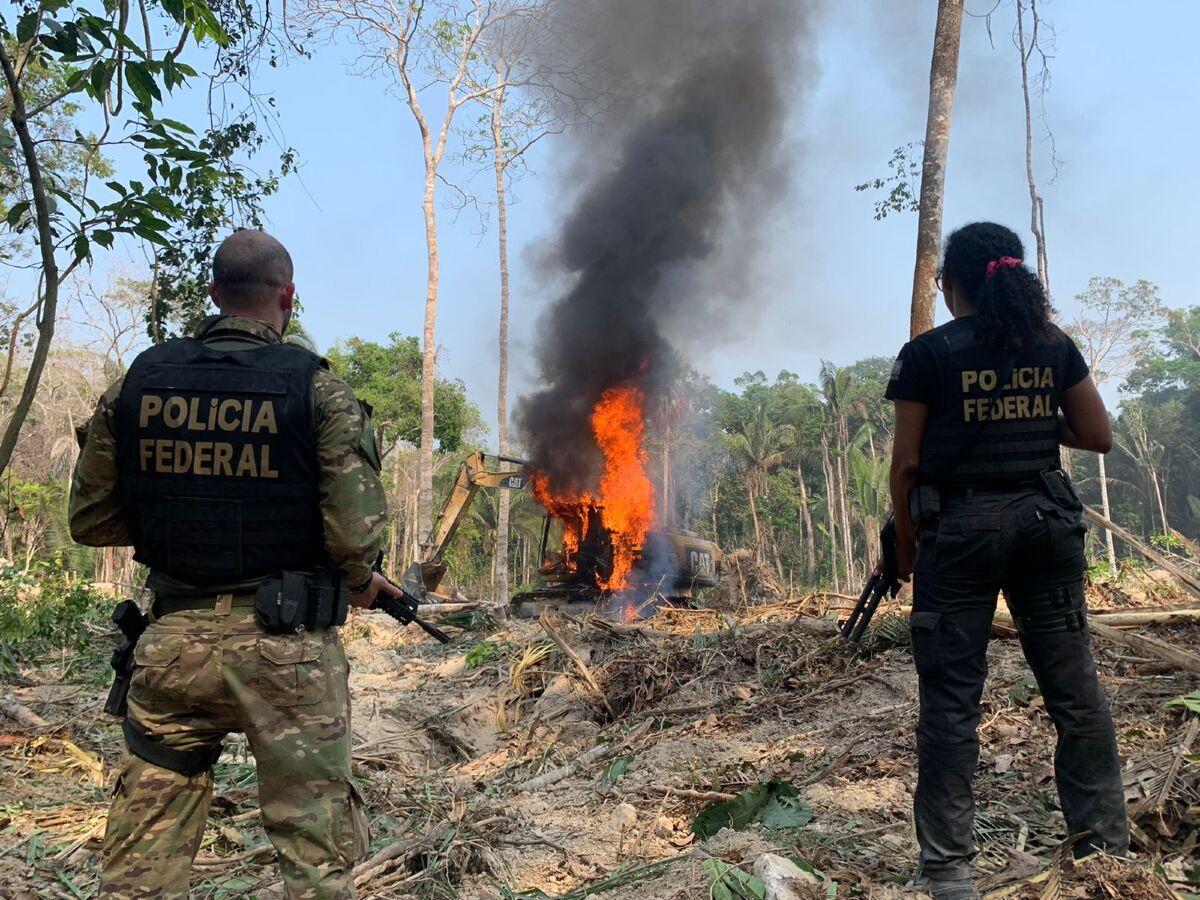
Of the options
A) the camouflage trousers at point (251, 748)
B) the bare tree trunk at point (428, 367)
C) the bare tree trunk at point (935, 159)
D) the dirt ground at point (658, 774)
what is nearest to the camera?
the camouflage trousers at point (251, 748)

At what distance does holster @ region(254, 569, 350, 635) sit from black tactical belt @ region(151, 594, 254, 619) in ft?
0.12

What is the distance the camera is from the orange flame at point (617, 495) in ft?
43.5

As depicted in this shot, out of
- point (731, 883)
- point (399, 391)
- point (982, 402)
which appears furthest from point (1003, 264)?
point (399, 391)

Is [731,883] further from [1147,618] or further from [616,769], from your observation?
[1147,618]

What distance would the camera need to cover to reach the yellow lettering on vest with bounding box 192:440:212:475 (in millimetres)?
2211

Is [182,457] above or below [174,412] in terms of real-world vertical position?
below

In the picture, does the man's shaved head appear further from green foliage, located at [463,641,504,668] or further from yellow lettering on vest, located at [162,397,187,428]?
green foliage, located at [463,641,504,668]

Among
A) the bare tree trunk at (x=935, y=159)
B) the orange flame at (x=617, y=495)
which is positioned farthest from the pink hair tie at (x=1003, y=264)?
the orange flame at (x=617, y=495)

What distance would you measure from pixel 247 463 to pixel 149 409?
294 millimetres

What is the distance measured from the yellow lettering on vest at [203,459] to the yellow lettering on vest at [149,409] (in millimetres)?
138

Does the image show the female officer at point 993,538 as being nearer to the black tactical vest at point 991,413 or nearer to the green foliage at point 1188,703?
the black tactical vest at point 991,413

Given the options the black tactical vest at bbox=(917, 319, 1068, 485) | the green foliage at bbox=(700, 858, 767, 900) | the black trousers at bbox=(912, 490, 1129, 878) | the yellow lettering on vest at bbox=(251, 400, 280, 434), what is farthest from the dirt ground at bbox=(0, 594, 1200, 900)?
the yellow lettering on vest at bbox=(251, 400, 280, 434)

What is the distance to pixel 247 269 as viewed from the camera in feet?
7.89

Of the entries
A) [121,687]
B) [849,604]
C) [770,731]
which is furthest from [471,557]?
[121,687]
